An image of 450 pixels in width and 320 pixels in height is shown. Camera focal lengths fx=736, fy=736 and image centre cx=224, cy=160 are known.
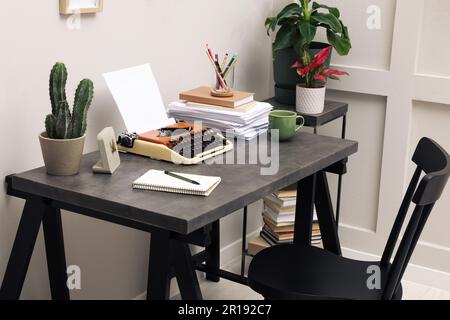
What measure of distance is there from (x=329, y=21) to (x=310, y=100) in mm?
321

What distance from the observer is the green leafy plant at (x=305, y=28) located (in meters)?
2.86

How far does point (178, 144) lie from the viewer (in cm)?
218

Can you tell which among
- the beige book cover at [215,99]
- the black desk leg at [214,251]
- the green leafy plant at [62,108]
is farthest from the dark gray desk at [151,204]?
the black desk leg at [214,251]

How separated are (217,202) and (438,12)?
1617 mm

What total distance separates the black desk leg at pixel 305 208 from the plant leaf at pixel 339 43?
66 centimetres

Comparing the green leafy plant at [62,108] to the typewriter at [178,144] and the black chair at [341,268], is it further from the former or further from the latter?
the black chair at [341,268]

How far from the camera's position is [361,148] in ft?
10.9

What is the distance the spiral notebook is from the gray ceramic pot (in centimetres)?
19

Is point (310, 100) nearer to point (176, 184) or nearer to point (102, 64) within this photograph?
point (102, 64)

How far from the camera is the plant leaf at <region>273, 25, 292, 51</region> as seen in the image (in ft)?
9.49

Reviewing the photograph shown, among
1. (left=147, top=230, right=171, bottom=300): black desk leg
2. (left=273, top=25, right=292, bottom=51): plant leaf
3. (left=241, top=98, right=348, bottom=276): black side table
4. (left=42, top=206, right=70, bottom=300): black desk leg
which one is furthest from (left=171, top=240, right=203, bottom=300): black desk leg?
(left=273, top=25, right=292, bottom=51): plant leaf

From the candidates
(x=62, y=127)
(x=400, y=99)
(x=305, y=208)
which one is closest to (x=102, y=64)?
(x=62, y=127)

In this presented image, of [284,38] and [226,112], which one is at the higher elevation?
[284,38]
